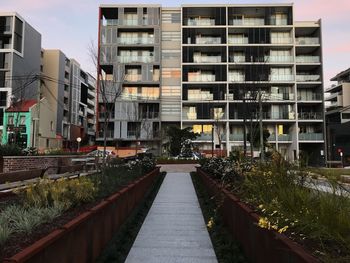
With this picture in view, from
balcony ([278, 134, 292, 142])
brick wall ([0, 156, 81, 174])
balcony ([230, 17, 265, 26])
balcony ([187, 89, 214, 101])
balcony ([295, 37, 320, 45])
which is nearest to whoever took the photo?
brick wall ([0, 156, 81, 174])

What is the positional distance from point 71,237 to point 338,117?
82.9m

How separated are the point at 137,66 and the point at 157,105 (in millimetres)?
6484

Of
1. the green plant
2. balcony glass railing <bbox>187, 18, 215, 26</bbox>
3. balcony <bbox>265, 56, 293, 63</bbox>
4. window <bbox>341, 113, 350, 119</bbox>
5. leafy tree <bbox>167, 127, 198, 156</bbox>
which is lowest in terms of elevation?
the green plant

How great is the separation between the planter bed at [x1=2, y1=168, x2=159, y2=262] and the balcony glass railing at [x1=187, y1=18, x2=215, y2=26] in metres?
53.7

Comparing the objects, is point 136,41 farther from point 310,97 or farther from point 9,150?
point 9,150

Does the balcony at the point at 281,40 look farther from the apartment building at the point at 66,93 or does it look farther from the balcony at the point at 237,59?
the apartment building at the point at 66,93

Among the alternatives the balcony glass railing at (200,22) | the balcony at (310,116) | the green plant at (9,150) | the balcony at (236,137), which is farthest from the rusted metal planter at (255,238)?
the balcony glass railing at (200,22)

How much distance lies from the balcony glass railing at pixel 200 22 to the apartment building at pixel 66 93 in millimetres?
24644

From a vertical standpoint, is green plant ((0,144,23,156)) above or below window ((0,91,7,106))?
below

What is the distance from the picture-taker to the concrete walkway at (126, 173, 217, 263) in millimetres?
Answer: 6176

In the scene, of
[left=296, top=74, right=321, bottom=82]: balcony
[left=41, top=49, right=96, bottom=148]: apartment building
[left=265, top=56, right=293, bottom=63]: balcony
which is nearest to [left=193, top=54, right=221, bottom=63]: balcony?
[left=265, top=56, right=293, bottom=63]: balcony

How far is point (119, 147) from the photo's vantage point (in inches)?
2197

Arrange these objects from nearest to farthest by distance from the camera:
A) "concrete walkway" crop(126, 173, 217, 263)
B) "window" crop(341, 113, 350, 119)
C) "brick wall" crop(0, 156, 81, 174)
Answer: "concrete walkway" crop(126, 173, 217, 263) → "brick wall" crop(0, 156, 81, 174) → "window" crop(341, 113, 350, 119)

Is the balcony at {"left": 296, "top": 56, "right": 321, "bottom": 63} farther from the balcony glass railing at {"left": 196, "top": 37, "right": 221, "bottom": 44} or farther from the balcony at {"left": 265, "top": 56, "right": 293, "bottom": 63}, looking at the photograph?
the balcony glass railing at {"left": 196, "top": 37, "right": 221, "bottom": 44}
